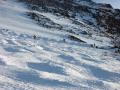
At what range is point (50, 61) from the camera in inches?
354

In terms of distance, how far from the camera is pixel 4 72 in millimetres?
7398

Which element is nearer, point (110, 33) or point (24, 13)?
point (24, 13)

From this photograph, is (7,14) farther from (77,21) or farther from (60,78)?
(60,78)

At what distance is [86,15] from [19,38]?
398 inches

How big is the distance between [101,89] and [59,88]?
→ 102 centimetres

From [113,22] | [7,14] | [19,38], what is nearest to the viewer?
[19,38]

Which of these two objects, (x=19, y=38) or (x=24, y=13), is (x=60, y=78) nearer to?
(x=19, y=38)

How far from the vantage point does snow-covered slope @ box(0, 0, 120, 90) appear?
7.41 metres

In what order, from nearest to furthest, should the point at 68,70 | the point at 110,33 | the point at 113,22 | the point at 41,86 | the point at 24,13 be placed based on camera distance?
the point at 41,86 < the point at 68,70 < the point at 24,13 < the point at 110,33 < the point at 113,22

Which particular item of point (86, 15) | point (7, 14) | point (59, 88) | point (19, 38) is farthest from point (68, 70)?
point (86, 15)

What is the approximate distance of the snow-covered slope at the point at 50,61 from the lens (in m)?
7.41

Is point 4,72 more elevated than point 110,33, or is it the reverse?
point 4,72

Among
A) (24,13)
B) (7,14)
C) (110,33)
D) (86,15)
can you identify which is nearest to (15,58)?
(7,14)

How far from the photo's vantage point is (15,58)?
28.0 ft
